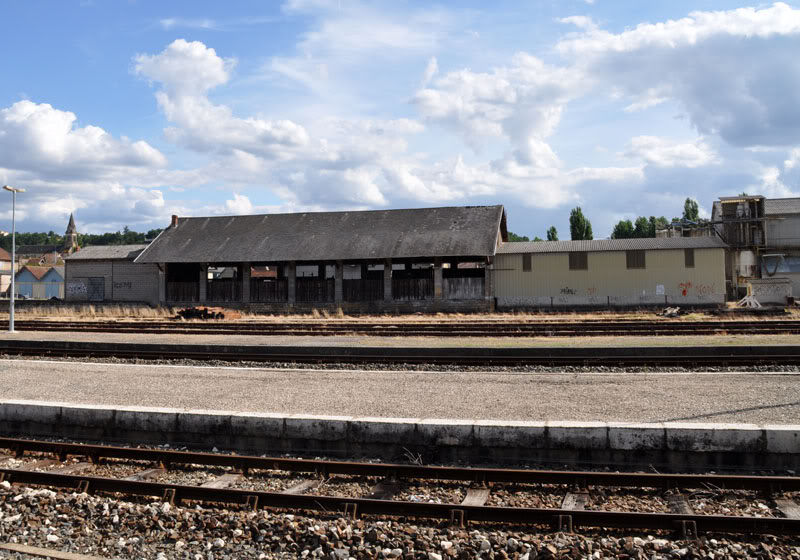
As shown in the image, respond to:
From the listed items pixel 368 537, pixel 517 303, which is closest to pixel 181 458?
pixel 368 537

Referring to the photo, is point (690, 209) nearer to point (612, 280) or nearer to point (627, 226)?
point (627, 226)

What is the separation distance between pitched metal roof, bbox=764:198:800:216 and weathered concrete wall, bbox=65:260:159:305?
135ft

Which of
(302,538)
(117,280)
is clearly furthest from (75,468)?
(117,280)

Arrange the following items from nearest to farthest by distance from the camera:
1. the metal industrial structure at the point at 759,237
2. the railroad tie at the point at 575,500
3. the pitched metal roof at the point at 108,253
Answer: the railroad tie at the point at 575,500, the metal industrial structure at the point at 759,237, the pitched metal roof at the point at 108,253

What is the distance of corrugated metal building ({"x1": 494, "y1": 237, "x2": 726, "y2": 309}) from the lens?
3206 centimetres

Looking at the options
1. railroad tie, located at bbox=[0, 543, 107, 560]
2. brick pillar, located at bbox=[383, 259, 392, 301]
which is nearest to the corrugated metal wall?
brick pillar, located at bbox=[383, 259, 392, 301]

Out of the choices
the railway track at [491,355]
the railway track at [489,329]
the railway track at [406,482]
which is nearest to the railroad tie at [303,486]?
the railway track at [406,482]

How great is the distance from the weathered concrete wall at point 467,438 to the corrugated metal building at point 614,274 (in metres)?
25.7

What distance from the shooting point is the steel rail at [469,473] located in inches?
260

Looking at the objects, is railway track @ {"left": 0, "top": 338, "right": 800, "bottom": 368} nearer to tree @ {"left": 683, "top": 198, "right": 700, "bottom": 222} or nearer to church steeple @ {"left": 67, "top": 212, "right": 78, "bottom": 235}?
tree @ {"left": 683, "top": 198, "right": 700, "bottom": 222}

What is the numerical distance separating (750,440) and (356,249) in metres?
29.9

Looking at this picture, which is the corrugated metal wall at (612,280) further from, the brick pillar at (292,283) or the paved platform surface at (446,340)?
the paved platform surface at (446,340)

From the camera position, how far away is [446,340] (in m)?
A: 19.3

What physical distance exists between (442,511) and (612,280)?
28.8m
